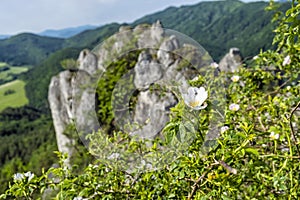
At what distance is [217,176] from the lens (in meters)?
1.16

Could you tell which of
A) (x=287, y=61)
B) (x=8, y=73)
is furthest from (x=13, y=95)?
(x=287, y=61)

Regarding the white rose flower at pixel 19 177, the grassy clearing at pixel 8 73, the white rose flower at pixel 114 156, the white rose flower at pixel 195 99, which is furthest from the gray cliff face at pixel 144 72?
the grassy clearing at pixel 8 73

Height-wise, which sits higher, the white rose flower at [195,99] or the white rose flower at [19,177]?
the white rose flower at [195,99]

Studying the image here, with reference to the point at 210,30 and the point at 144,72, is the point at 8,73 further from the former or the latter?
the point at 144,72

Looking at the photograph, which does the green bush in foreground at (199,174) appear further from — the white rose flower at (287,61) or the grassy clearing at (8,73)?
the grassy clearing at (8,73)

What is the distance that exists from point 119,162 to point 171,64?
40.6 inches

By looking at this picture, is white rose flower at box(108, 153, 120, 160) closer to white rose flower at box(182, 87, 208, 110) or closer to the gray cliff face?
the gray cliff face

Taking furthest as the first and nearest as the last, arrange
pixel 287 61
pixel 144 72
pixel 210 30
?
pixel 210 30 < pixel 144 72 < pixel 287 61

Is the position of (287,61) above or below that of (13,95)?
above

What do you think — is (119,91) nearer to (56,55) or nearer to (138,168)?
(138,168)

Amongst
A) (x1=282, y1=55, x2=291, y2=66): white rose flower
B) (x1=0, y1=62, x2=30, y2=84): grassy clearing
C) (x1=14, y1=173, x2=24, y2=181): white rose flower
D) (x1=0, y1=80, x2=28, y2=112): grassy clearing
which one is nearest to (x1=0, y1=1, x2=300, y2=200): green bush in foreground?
(x1=14, y1=173, x2=24, y2=181): white rose flower

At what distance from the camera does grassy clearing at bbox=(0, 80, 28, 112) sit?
308ft

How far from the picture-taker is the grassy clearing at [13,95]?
9388cm

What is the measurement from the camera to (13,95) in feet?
331
